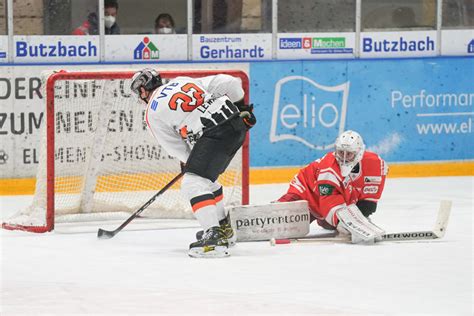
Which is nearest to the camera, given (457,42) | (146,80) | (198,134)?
(198,134)

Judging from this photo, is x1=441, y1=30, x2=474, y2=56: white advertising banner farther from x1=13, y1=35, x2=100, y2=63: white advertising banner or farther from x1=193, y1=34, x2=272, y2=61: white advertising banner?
x1=13, y1=35, x2=100, y2=63: white advertising banner

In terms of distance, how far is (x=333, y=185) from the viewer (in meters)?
6.51

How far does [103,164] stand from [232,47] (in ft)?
7.61

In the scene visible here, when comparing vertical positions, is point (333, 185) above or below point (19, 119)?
below

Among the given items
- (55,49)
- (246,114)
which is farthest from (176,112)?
(55,49)

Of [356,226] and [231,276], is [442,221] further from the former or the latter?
[231,276]

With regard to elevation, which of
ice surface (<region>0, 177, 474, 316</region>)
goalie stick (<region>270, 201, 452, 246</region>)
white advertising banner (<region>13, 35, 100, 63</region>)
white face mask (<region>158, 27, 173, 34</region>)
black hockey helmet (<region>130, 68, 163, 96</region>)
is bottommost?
ice surface (<region>0, 177, 474, 316</region>)

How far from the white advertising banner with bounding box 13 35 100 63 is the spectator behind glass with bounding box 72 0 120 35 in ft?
0.16

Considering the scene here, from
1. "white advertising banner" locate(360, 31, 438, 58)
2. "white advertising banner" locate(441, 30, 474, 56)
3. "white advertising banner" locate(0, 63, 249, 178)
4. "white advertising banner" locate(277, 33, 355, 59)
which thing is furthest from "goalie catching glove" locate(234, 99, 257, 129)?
"white advertising banner" locate(441, 30, 474, 56)

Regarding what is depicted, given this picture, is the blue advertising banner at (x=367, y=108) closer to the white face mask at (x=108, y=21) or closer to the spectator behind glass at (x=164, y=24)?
the spectator behind glass at (x=164, y=24)

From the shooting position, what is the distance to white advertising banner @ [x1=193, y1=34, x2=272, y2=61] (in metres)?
9.32

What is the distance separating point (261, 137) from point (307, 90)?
525mm

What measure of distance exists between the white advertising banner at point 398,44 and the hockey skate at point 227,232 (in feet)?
11.8

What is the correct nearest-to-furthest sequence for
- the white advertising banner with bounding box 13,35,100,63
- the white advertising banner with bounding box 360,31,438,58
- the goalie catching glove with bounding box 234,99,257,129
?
the goalie catching glove with bounding box 234,99,257,129
the white advertising banner with bounding box 13,35,100,63
the white advertising banner with bounding box 360,31,438,58
